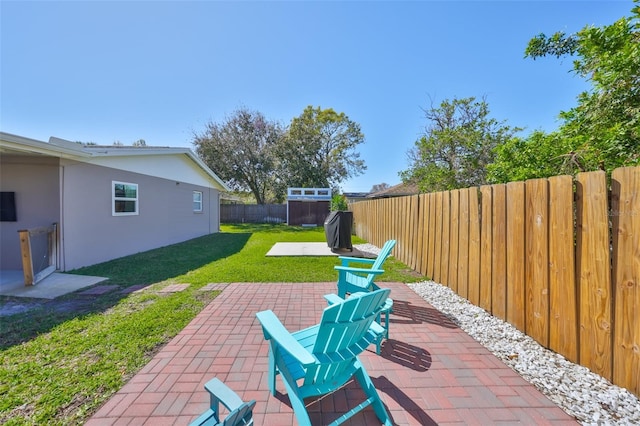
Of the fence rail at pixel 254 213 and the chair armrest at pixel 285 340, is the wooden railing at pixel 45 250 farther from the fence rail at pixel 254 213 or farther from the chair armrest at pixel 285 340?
the fence rail at pixel 254 213

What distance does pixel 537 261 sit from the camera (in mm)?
2922

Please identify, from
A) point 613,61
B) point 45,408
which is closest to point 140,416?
point 45,408

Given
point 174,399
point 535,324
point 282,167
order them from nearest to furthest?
point 174,399, point 535,324, point 282,167

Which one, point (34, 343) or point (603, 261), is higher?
point (603, 261)

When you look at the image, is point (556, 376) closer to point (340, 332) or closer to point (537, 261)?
point (537, 261)

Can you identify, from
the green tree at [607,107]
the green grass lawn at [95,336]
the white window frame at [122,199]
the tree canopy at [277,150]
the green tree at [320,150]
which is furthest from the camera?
the green tree at [320,150]

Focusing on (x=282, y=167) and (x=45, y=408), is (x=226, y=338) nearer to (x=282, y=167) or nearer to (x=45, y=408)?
(x=45, y=408)

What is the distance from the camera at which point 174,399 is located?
2.16 metres

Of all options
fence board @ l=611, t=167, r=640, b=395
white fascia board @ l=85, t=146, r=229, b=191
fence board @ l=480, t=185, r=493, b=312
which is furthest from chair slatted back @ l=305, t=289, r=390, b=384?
white fascia board @ l=85, t=146, r=229, b=191

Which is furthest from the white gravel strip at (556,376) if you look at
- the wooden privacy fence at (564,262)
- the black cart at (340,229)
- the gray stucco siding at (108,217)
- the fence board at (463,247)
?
the gray stucco siding at (108,217)

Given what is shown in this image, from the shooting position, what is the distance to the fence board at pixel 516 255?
3148 mm

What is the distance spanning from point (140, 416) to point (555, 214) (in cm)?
400

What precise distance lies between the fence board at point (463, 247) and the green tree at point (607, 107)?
122cm

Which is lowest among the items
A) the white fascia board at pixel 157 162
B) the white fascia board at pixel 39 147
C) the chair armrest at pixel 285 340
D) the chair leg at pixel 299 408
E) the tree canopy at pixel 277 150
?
the chair leg at pixel 299 408
